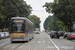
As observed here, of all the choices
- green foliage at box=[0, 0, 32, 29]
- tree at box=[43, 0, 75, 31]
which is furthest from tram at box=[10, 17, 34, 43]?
green foliage at box=[0, 0, 32, 29]

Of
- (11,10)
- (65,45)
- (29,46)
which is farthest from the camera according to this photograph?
(11,10)

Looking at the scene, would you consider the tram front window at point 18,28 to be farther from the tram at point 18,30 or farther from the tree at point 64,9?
the tree at point 64,9

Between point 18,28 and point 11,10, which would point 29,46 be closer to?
point 18,28

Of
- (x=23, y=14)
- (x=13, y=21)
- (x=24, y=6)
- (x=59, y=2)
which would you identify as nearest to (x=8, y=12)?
(x=23, y=14)

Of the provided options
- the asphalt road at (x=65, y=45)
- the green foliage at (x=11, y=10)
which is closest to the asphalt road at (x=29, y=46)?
the asphalt road at (x=65, y=45)

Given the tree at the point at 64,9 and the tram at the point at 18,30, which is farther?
the tree at the point at 64,9

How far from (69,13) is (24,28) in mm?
17302

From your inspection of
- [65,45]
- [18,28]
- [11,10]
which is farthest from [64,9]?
[11,10]

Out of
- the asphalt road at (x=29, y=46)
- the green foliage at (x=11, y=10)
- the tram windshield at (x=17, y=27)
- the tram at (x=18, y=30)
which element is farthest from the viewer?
the green foliage at (x=11, y=10)

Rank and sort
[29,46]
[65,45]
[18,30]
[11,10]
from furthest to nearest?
[11,10], [18,30], [65,45], [29,46]

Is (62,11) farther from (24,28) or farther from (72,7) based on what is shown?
(24,28)

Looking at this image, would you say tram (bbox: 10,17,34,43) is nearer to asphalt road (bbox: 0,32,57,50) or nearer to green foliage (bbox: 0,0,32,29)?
asphalt road (bbox: 0,32,57,50)

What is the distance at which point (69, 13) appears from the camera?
3659cm

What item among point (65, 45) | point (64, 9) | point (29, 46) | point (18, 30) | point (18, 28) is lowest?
point (65, 45)
